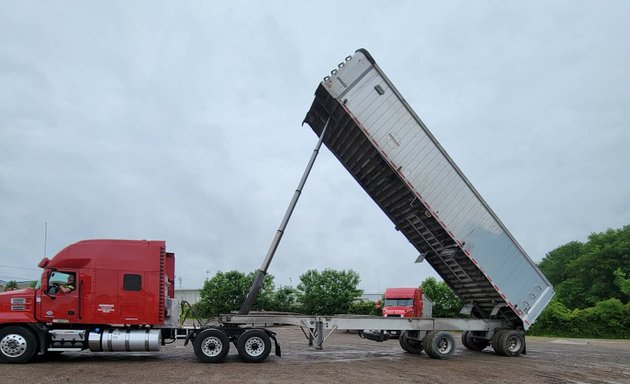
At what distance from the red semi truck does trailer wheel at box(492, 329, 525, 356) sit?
725 cm

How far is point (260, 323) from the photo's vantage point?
45.1ft

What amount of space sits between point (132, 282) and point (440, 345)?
8.75 m

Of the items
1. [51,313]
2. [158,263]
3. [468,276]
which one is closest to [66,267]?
[51,313]

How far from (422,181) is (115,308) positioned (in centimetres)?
865

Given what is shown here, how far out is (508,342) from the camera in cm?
1591

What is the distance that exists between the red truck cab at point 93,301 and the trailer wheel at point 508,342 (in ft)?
32.3

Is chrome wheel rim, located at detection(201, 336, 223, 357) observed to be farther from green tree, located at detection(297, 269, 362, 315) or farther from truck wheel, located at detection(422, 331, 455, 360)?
green tree, located at detection(297, 269, 362, 315)

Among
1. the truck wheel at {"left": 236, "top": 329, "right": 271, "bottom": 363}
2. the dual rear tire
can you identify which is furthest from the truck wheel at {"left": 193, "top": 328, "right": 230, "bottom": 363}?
the truck wheel at {"left": 236, "top": 329, "right": 271, "bottom": 363}

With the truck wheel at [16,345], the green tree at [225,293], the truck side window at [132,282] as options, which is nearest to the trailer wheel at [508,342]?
the truck side window at [132,282]

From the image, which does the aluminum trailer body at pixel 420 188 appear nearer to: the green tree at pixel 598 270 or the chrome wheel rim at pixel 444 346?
the chrome wheel rim at pixel 444 346

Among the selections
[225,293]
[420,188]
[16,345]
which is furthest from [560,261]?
[16,345]

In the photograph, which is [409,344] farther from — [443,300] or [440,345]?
[443,300]

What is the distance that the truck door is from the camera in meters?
12.6

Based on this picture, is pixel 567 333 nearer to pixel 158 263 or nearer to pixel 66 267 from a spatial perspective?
pixel 158 263
